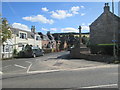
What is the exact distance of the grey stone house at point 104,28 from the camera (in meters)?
39.8

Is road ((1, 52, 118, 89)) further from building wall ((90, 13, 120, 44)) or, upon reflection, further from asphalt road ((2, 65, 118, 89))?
building wall ((90, 13, 120, 44))

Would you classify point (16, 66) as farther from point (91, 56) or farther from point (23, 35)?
point (23, 35)

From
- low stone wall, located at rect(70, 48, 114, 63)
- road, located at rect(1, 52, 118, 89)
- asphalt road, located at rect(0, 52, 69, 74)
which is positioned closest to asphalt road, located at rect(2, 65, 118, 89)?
road, located at rect(1, 52, 118, 89)

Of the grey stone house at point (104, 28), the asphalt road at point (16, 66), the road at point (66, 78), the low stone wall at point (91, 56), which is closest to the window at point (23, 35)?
the grey stone house at point (104, 28)

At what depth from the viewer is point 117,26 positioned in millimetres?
39812

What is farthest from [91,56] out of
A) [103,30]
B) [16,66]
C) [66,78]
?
[103,30]

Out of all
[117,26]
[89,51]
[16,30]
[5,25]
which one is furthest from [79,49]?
[16,30]

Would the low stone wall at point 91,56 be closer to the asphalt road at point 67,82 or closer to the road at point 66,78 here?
the road at point 66,78

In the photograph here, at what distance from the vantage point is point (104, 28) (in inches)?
1619

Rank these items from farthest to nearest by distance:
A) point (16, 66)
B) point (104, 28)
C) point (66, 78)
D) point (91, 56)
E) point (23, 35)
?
point (23, 35) → point (104, 28) → point (91, 56) → point (16, 66) → point (66, 78)

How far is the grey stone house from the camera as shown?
3981 cm

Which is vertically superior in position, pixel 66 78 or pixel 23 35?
pixel 23 35

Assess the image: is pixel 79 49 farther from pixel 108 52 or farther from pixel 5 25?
pixel 5 25

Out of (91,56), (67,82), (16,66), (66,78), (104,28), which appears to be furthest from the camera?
(104,28)
